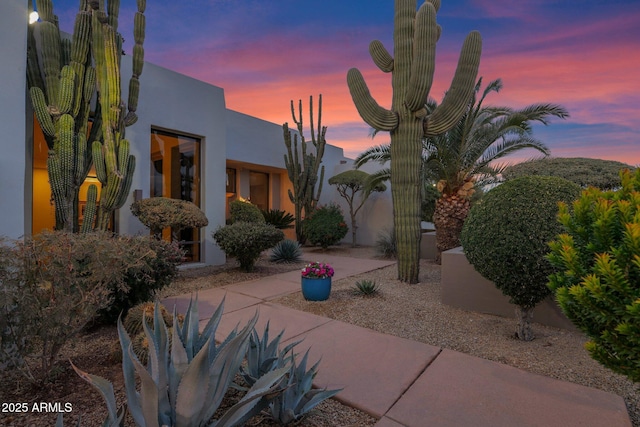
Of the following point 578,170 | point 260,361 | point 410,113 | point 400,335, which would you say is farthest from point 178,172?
point 578,170

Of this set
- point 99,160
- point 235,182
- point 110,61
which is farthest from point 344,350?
point 235,182

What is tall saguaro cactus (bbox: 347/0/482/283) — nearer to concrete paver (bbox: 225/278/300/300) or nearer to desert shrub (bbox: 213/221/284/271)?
concrete paver (bbox: 225/278/300/300)

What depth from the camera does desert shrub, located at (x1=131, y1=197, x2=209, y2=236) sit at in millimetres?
5910

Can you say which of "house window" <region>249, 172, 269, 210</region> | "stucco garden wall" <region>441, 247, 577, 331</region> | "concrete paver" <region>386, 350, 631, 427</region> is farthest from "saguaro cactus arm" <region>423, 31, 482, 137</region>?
"house window" <region>249, 172, 269, 210</region>

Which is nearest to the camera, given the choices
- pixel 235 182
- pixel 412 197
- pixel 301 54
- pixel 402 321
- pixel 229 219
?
pixel 402 321

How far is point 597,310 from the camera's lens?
1553mm

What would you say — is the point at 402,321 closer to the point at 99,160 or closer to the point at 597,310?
the point at 597,310

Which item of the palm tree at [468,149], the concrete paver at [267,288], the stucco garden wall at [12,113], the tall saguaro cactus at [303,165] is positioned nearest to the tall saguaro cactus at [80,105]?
the stucco garden wall at [12,113]

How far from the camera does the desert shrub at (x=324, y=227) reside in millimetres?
10906

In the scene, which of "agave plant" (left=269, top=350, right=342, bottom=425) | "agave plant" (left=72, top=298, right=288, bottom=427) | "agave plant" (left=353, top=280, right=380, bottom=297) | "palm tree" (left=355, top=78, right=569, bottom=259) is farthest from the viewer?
"palm tree" (left=355, top=78, right=569, bottom=259)

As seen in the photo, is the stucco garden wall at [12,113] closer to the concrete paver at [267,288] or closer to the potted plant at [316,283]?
the concrete paver at [267,288]

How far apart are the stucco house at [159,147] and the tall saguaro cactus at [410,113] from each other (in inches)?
164

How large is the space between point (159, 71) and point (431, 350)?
7.58 meters

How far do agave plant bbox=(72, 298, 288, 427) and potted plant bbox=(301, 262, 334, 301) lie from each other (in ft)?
10.3
